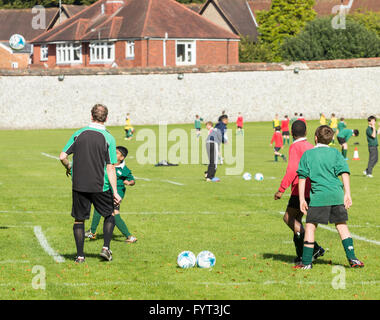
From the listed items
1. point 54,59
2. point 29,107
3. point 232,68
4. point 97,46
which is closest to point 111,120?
point 29,107

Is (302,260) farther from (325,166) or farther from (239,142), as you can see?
(239,142)

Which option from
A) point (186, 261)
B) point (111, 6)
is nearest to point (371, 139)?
point (186, 261)

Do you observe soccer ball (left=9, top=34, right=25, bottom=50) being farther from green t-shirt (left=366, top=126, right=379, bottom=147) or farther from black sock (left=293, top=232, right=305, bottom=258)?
black sock (left=293, top=232, right=305, bottom=258)

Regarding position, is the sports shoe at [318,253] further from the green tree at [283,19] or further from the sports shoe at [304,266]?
the green tree at [283,19]

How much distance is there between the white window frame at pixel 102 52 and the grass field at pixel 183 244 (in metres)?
46.5

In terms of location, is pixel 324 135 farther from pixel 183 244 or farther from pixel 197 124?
pixel 197 124

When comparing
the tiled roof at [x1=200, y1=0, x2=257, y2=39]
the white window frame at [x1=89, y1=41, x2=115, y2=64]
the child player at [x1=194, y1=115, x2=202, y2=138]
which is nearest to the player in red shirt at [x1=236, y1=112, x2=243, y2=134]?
the child player at [x1=194, y1=115, x2=202, y2=138]

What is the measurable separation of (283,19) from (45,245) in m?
75.7

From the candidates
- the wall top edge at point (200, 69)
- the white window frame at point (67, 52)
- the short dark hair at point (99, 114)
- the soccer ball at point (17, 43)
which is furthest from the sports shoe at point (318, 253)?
the white window frame at point (67, 52)

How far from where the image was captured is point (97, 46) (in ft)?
227

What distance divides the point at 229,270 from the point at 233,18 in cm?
9022

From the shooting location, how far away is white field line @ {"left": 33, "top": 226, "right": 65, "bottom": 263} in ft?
34.1

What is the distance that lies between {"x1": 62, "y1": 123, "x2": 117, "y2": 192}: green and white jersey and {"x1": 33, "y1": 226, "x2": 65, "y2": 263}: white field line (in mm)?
1370

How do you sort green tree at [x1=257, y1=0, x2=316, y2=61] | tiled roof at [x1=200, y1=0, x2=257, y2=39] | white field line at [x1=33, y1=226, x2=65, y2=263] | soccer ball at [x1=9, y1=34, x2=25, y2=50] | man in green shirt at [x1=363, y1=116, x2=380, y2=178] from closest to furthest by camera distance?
white field line at [x1=33, y1=226, x2=65, y2=263], man in green shirt at [x1=363, y1=116, x2=380, y2=178], soccer ball at [x1=9, y1=34, x2=25, y2=50], green tree at [x1=257, y1=0, x2=316, y2=61], tiled roof at [x1=200, y1=0, x2=257, y2=39]
